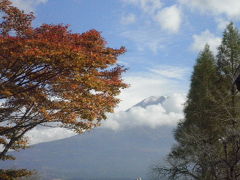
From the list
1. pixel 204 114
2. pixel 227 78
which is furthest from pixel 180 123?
pixel 227 78

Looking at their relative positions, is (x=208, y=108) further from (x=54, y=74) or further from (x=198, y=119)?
(x=54, y=74)

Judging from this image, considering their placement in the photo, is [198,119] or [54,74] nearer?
[54,74]

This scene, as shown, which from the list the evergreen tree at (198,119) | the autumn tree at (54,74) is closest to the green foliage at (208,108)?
the evergreen tree at (198,119)

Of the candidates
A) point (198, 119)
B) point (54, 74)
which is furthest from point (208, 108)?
point (54, 74)

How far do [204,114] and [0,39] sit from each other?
20784 millimetres

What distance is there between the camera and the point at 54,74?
1535 centimetres

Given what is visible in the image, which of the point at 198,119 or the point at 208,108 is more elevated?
the point at 208,108

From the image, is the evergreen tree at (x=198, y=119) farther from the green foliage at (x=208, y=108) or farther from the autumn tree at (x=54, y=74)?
the autumn tree at (x=54, y=74)

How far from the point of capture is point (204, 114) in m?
31.2

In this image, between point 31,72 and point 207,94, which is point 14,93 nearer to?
point 31,72

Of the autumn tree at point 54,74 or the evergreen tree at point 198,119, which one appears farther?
the evergreen tree at point 198,119

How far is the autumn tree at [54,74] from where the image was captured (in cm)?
1446

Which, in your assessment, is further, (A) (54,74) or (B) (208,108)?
(B) (208,108)

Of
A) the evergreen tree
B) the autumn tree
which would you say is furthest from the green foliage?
the autumn tree
